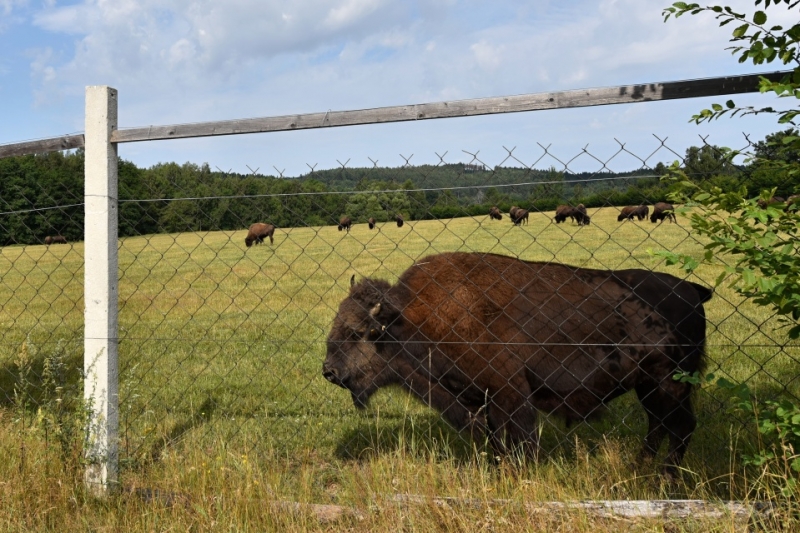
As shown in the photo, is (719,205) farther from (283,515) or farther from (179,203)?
(179,203)

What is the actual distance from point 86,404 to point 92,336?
16.1 inches

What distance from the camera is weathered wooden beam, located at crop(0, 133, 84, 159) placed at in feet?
12.9

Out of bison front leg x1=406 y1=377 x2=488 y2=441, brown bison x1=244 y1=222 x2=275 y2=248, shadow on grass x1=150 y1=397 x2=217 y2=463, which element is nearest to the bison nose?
bison front leg x1=406 y1=377 x2=488 y2=441

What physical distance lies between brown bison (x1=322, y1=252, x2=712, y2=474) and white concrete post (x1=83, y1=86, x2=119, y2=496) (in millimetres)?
1648

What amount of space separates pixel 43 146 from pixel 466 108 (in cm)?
294

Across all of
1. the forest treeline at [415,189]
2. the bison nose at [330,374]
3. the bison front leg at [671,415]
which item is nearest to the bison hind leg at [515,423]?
the bison front leg at [671,415]

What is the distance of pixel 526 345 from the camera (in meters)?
4.81

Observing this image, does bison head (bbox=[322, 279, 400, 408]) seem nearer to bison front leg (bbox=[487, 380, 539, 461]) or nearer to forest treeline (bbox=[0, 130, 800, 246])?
bison front leg (bbox=[487, 380, 539, 461])

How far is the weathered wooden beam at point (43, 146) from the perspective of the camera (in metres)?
3.93

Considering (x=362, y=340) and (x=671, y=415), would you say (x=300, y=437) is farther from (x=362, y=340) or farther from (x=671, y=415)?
(x=671, y=415)

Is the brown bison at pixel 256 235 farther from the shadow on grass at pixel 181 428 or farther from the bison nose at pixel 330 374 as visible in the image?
the shadow on grass at pixel 181 428

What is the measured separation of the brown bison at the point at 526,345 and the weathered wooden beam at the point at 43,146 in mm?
2277

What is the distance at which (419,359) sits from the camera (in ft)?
16.4

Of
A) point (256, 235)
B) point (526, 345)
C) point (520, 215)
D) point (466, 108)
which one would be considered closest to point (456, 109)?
point (466, 108)
